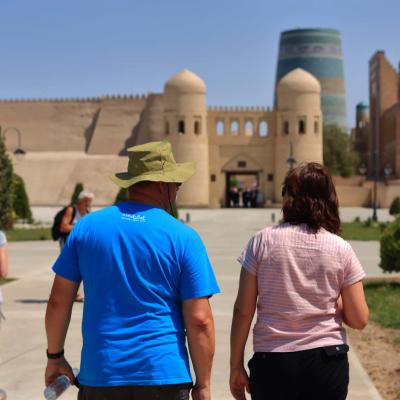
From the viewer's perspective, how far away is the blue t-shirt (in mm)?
2568

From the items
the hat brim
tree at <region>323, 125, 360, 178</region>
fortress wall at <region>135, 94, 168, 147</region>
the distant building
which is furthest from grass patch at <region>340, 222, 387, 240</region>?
fortress wall at <region>135, 94, 168, 147</region>

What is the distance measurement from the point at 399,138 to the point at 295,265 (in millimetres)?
52227

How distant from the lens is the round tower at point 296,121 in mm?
46875

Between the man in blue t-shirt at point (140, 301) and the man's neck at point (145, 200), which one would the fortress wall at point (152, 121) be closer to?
the man's neck at point (145, 200)

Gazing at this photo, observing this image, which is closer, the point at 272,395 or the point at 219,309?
the point at 272,395

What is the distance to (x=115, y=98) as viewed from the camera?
60.2 m

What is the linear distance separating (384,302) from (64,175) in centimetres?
4860

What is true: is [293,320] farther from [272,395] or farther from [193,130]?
[193,130]

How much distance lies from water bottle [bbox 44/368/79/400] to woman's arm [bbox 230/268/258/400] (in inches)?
26.9

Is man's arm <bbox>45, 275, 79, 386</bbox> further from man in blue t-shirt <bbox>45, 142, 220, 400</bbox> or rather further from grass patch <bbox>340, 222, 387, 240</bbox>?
grass patch <bbox>340, 222, 387, 240</bbox>

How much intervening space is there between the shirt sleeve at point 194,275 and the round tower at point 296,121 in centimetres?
4421

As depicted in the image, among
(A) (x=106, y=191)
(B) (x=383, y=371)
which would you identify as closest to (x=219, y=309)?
(B) (x=383, y=371)

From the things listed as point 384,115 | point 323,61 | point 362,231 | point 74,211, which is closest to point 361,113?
point 323,61

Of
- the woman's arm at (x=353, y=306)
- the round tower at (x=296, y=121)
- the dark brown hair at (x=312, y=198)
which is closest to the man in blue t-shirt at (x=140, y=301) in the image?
the dark brown hair at (x=312, y=198)
